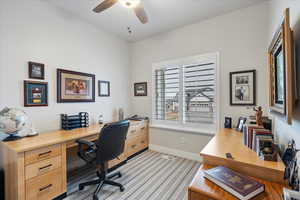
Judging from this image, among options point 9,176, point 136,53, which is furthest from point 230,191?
point 136,53

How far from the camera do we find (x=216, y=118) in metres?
2.71

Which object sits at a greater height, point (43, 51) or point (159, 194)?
point (43, 51)

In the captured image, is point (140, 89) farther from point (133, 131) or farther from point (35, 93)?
point (35, 93)

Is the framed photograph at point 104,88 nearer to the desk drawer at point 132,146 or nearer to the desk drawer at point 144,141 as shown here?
the desk drawer at point 132,146

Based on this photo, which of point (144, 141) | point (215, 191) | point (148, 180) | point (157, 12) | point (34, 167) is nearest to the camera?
point (215, 191)

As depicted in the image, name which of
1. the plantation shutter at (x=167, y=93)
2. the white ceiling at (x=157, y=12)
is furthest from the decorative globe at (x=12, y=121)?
the plantation shutter at (x=167, y=93)

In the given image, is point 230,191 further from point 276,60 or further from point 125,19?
point 125,19

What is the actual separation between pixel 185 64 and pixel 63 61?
7.88ft

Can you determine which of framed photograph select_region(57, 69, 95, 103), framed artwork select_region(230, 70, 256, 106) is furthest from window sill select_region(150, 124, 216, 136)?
framed photograph select_region(57, 69, 95, 103)

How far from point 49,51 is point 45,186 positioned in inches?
78.0

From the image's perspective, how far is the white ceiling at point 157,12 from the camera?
2.30 metres

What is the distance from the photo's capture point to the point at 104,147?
6.03 ft

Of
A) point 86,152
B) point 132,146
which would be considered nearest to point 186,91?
point 132,146

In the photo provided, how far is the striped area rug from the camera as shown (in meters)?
1.88
